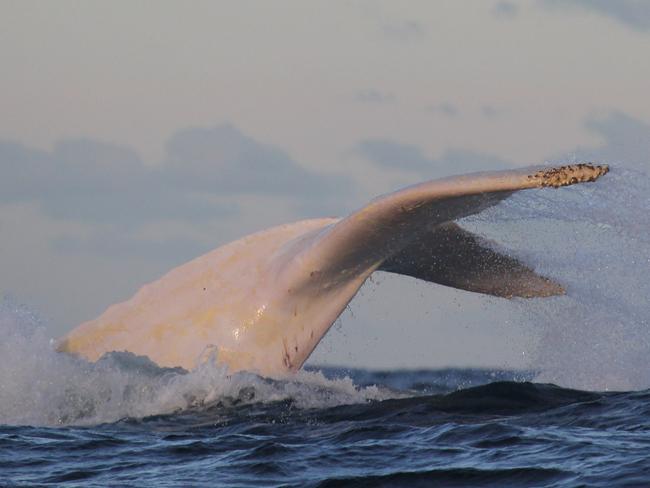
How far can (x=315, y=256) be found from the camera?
47.6 feet

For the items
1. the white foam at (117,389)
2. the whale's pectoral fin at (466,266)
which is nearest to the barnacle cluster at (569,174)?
the whale's pectoral fin at (466,266)

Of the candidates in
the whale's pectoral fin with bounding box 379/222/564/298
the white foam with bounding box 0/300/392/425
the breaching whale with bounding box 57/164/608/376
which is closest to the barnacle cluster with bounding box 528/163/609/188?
the breaching whale with bounding box 57/164/608/376

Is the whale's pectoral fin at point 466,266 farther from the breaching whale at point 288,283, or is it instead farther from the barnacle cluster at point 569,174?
the barnacle cluster at point 569,174

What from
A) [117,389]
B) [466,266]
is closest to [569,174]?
[466,266]

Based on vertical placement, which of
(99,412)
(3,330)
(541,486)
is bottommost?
(541,486)

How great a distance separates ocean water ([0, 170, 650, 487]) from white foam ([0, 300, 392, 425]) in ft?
0.06

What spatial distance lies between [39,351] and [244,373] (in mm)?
2663

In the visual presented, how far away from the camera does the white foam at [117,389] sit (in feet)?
51.1

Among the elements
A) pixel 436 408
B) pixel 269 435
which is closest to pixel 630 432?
pixel 436 408

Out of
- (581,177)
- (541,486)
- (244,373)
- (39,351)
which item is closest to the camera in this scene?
(541,486)

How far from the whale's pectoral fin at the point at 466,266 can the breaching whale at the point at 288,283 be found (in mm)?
11

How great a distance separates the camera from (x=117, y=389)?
1600cm

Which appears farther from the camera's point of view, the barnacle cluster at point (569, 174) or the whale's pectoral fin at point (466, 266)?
the whale's pectoral fin at point (466, 266)

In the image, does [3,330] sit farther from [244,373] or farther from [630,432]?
[630,432]
